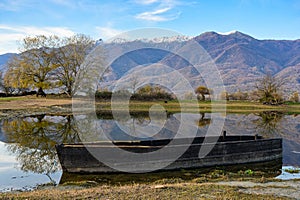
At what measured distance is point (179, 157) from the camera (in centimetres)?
1561

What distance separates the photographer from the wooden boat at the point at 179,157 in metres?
14.7

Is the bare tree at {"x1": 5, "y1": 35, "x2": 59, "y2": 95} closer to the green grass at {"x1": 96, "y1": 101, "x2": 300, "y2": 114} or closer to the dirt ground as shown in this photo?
the green grass at {"x1": 96, "y1": 101, "x2": 300, "y2": 114}

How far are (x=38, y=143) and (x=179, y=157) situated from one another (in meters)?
11.9

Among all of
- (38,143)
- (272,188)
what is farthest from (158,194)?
(38,143)

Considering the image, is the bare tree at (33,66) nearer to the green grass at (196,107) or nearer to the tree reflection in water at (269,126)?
the green grass at (196,107)

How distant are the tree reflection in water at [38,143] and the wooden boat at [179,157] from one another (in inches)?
57.9

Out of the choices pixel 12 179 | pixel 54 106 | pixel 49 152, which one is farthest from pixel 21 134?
pixel 54 106

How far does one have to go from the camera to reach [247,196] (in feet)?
31.3

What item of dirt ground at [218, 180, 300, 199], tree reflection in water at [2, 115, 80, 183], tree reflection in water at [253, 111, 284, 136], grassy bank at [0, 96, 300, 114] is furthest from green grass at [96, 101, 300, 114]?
dirt ground at [218, 180, 300, 199]

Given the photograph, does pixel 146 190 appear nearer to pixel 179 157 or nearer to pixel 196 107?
pixel 179 157

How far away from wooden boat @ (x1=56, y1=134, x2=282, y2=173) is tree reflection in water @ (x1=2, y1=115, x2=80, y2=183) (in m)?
1.47

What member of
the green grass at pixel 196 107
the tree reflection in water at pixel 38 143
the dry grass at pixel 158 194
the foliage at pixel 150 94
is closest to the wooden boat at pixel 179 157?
the tree reflection in water at pixel 38 143

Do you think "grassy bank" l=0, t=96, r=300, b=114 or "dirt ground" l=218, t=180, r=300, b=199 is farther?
"grassy bank" l=0, t=96, r=300, b=114

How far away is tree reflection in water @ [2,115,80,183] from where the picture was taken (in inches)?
641
